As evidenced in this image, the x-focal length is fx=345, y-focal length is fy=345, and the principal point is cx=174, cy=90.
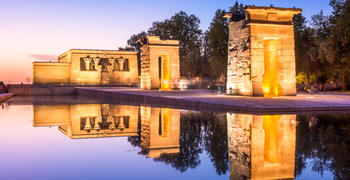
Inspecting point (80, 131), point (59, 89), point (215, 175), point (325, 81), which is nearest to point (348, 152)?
point (215, 175)

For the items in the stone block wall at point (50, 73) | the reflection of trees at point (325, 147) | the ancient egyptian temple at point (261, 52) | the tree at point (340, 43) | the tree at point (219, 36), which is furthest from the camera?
the stone block wall at point (50, 73)

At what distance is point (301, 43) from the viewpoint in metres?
36.2

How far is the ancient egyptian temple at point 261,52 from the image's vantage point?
1730 centimetres

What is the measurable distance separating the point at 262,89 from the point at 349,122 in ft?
28.2

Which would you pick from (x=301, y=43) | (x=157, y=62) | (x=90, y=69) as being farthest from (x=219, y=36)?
(x=90, y=69)

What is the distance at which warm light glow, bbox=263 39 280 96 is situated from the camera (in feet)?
61.8

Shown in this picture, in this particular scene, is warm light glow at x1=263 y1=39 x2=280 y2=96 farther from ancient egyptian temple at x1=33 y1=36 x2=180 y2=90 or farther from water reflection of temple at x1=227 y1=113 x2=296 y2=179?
ancient egyptian temple at x1=33 y1=36 x2=180 y2=90

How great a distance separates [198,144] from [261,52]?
12.3m

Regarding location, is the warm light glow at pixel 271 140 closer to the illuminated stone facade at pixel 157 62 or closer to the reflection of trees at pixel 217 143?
the reflection of trees at pixel 217 143

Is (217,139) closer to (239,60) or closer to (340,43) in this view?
(239,60)

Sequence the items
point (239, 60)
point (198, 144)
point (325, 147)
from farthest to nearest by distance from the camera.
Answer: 1. point (239, 60)
2. point (198, 144)
3. point (325, 147)

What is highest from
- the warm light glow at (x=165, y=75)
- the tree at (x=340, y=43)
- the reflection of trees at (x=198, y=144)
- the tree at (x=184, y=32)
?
the tree at (x=184, y=32)

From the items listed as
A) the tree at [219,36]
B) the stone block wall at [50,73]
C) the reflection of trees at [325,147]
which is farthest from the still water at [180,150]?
the stone block wall at [50,73]

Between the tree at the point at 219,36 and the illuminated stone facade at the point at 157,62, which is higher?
the tree at the point at 219,36
